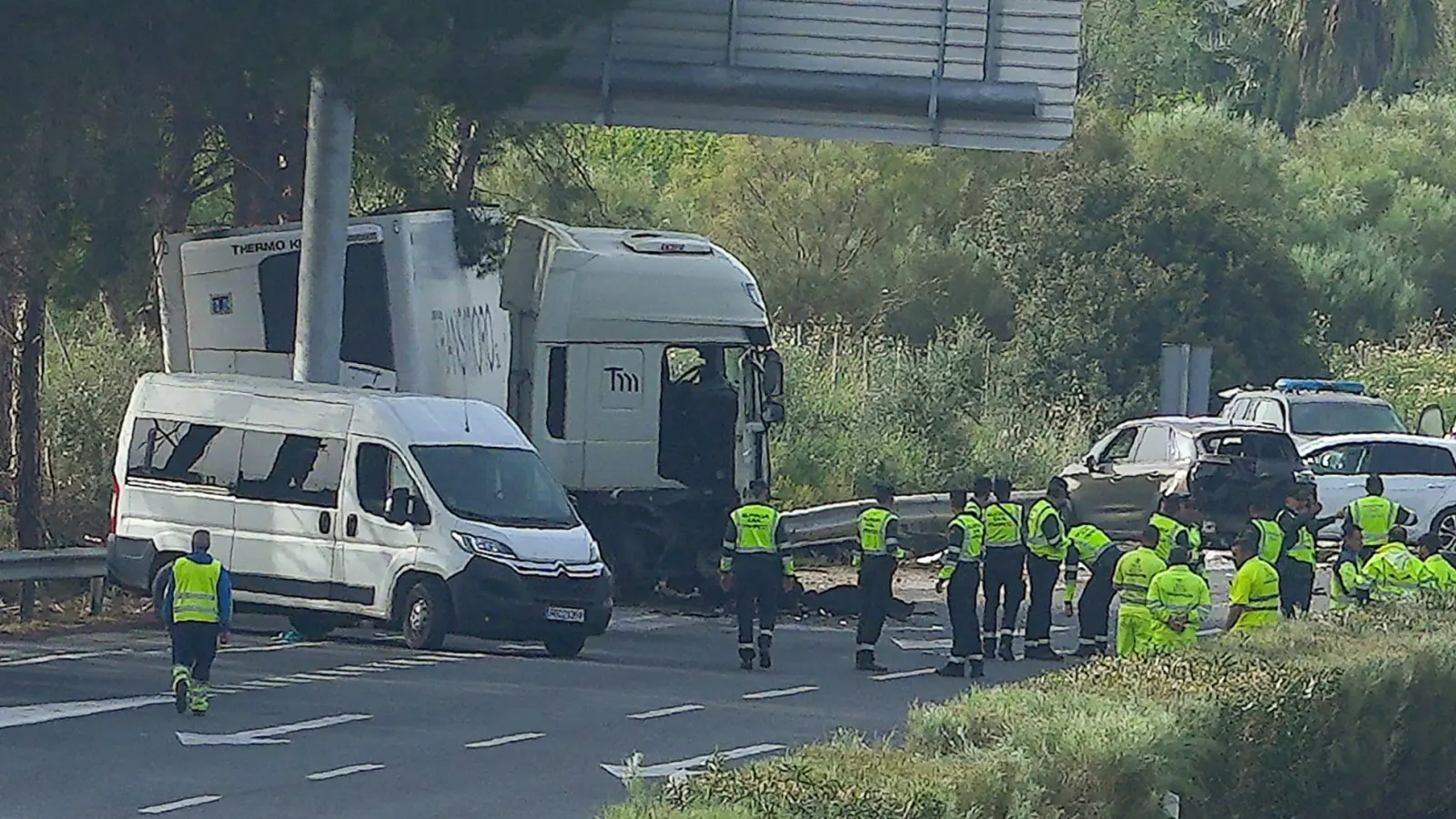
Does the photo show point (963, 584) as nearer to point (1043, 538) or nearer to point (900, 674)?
point (900, 674)

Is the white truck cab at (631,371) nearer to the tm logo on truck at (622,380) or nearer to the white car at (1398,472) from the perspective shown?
→ the tm logo on truck at (622,380)

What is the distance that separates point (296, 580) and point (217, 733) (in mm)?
5308

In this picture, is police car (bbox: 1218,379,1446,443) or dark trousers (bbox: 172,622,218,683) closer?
dark trousers (bbox: 172,622,218,683)

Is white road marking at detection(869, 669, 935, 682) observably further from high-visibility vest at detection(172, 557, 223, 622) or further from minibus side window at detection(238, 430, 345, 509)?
high-visibility vest at detection(172, 557, 223, 622)

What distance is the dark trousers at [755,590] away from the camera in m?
19.3

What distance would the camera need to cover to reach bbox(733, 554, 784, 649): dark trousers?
19.3 m

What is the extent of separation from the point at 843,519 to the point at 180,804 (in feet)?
50.0

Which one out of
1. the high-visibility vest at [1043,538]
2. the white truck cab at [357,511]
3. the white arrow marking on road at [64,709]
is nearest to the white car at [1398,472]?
the high-visibility vest at [1043,538]

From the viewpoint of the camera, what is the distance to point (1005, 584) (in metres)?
19.8

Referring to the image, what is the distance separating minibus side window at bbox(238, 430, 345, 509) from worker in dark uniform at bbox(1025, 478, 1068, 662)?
19.1 feet

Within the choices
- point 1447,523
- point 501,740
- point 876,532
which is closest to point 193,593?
point 501,740

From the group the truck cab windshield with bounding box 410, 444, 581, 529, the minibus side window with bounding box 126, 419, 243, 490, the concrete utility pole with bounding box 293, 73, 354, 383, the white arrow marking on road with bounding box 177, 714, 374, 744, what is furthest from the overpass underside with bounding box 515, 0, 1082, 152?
the white arrow marking on road with bounding box 177, 714, 374, 744

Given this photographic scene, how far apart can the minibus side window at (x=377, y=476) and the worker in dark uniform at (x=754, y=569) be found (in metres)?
2.79

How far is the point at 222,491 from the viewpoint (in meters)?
20.3
